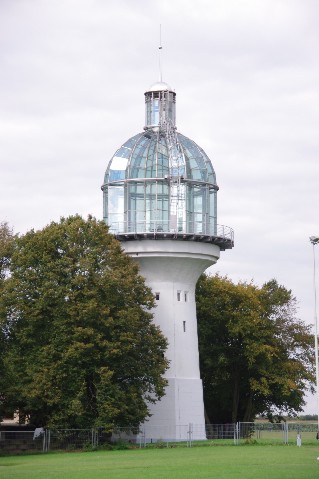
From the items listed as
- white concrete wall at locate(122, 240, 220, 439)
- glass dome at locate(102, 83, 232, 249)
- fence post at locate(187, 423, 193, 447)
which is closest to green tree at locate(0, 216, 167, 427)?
fence post at locate(187, 423, 193, 447)

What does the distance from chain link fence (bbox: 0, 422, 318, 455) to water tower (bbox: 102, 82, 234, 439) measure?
0.33 meters

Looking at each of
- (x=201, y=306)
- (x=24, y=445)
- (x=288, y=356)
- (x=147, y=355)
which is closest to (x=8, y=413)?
(x=24, y=445)

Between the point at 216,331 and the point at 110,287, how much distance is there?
17.9 meters

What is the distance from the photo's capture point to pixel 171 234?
6462 cm

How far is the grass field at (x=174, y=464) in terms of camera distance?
35906 millimetres

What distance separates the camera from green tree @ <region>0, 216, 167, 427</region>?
56625 millimetres

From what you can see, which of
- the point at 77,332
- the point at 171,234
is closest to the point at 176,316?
the point at 171,234

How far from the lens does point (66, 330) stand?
2249 inches

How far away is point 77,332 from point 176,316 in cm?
1121

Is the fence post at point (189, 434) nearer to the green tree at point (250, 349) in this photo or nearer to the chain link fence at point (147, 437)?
the chain link fence at point (147, 437)

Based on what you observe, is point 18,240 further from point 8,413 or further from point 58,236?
point 8,413

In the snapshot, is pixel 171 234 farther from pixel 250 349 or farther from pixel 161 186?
pixel 250 349

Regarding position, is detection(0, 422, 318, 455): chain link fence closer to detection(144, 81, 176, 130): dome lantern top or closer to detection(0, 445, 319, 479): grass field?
detection(0, 445, 319, 479): grass field

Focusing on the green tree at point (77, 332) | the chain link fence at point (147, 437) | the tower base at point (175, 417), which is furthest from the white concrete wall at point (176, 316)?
the green tree at point (77, 332)
